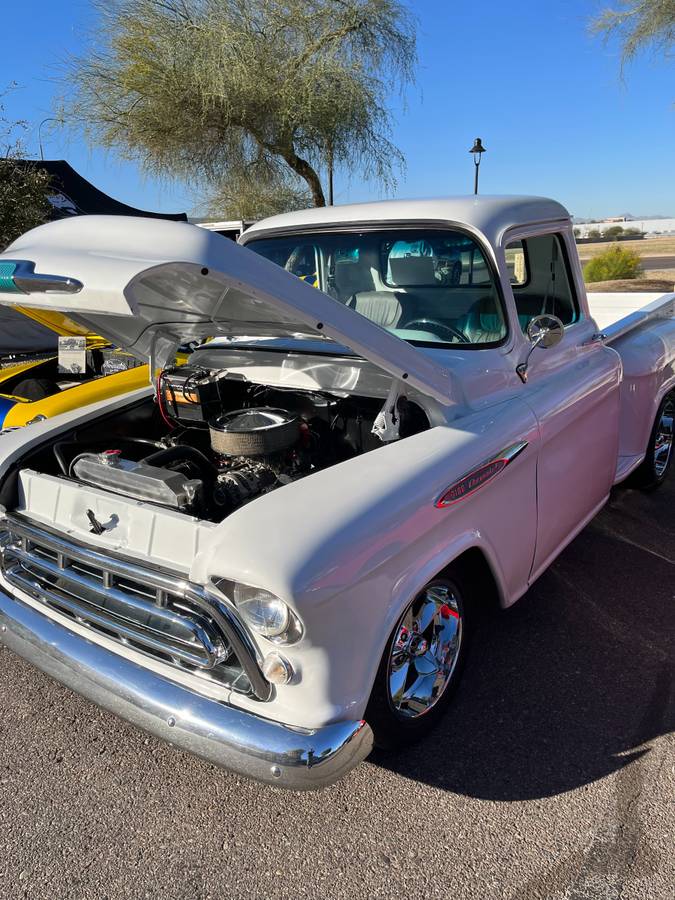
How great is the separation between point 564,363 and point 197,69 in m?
12.5

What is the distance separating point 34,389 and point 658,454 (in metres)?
4.75

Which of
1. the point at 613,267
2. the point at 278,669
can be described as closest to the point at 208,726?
the point at 278,669

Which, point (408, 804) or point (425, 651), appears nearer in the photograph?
point (408, 804)

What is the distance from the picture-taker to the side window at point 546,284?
11.9 ft

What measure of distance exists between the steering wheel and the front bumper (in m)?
1.77

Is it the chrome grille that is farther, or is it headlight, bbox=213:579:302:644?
the chrome grille

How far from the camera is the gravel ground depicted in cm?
198

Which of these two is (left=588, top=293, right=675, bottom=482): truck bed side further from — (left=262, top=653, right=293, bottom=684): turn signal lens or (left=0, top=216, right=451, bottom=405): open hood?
(left=262, top=653, right=293, bottom=684): turn signal lens

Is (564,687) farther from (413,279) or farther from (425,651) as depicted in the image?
(413,279)

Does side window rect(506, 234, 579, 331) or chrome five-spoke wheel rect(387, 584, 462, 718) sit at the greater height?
side window rect(506, 234, 579, 331)

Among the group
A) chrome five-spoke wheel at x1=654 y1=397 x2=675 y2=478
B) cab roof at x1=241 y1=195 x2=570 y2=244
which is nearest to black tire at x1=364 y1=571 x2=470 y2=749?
cab roof at x1=241 y1=195 x2=570 y2=244

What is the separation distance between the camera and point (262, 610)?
1.87 metres

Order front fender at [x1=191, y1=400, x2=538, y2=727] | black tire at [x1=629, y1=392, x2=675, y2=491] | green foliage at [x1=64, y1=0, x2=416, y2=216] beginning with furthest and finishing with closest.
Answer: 1. green foliage at [x1=64, y1=0, x2=416, y2=216]
2. black tire at [x1=629, y1=392, x2=675, y2=491]
3. front fender at [x1=191, y1=400, x2=538, y2=727]

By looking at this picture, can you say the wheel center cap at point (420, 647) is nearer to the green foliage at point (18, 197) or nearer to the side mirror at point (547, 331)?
the side mirror at point (547, 331)
